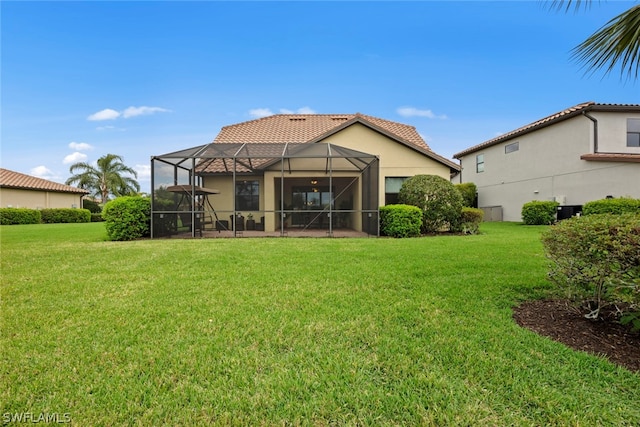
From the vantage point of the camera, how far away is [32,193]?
82.5 feet

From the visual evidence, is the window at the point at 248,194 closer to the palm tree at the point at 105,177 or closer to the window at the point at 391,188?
the window at the point at 391,188

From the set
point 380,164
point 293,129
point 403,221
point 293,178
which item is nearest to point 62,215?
point 293,129

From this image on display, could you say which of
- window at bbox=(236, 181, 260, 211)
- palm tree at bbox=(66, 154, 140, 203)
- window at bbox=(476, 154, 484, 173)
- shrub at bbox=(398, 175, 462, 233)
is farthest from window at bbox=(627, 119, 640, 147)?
palm tree at bbox=(66, 154, 140, 203)

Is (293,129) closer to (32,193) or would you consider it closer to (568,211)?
(568,211)

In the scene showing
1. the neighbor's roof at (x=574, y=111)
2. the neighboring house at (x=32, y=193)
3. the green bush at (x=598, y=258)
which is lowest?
the green bush at (x=598, y=258)

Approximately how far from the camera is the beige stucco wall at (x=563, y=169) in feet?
45.1

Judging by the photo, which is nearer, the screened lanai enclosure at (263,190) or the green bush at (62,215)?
the screened lanai enclosure at (263,190)

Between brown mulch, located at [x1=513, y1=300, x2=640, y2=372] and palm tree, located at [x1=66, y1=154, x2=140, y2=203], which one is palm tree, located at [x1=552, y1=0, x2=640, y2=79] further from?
palm tree, located at [x1=66, y1=154, x2=140, y2=203]

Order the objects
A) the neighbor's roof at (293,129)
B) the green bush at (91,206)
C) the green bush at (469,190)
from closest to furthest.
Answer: the neighbor's roof at (293,129) < the green bush at (469,190) < the green bush at (91,206)

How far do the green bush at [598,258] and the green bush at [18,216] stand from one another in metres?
30.7

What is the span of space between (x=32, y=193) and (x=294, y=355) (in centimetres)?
3385

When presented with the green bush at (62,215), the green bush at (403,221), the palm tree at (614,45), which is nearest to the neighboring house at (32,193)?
the green bush at (62,215)

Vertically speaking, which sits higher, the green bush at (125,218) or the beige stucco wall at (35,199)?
the beige stucco wall at (35,199)

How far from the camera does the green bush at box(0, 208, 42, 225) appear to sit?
20656mm
